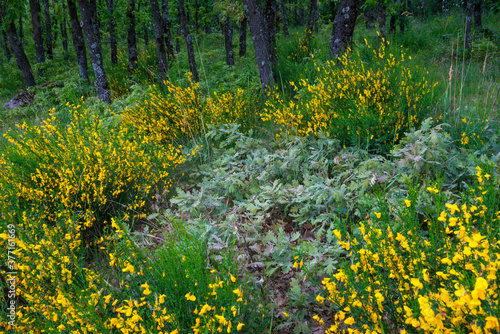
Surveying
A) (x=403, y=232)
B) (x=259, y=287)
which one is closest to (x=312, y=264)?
(x=259, y=287)

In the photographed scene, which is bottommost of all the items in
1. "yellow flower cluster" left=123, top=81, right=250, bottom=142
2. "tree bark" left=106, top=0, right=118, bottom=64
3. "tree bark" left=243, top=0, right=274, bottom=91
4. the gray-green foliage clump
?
the gray-green foliage clump

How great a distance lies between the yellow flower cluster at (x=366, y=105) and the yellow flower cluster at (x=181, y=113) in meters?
0.92

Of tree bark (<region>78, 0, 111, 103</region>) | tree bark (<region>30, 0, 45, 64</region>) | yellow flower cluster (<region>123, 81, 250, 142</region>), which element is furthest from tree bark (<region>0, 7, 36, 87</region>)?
yellow flower cluster (<region>123, 81, 250, 142</region>)

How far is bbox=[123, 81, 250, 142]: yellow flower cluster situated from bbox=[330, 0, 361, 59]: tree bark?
78.5 inches

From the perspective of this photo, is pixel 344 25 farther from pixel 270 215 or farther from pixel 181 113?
pixel 270 215

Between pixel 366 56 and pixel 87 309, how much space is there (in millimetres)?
4918

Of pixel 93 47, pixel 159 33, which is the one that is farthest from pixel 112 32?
pixel 159 33

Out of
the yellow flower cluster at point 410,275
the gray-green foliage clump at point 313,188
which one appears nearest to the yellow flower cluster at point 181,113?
the gray-green foliage clump at point 313,188

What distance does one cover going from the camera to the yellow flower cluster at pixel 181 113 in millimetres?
4145

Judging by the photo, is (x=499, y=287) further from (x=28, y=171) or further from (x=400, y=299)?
(x=28, y=171)

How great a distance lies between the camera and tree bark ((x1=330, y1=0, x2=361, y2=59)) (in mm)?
4867

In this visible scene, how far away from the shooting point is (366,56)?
479 cm

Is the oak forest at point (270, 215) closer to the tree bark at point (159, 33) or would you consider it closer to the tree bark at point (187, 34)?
the tree bark at point (159, 33)

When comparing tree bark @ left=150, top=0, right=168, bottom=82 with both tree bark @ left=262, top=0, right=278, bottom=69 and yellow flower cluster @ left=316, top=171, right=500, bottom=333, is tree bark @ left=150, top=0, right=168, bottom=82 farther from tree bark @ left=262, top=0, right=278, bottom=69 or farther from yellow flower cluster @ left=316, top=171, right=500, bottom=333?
yellow flower cluster @ left=316, top=171, right=500, bottom=333
